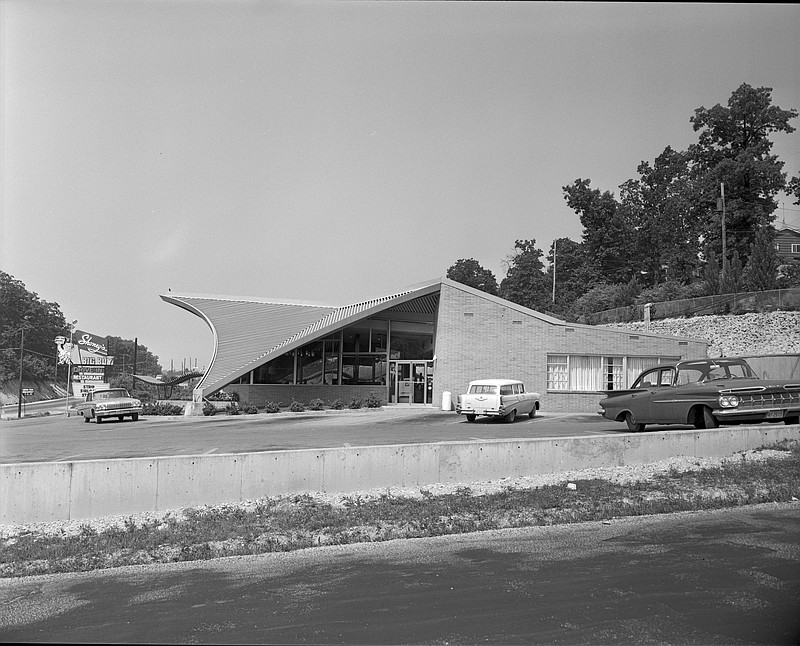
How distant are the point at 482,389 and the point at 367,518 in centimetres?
1502

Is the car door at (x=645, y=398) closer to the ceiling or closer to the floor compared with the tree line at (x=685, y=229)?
closer to the floor

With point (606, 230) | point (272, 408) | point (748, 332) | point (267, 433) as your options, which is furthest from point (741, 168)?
point (267, 433)

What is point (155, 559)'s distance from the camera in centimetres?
818

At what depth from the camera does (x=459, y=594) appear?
20.7 ft

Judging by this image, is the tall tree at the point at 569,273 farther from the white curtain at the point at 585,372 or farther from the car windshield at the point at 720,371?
the car windshield at the point at 720,371

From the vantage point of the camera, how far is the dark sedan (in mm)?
15164

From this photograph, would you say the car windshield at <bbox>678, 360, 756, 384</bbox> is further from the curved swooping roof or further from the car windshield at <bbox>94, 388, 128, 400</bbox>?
the car windshield at <bbox>94, 388, 128, 400</bbox>

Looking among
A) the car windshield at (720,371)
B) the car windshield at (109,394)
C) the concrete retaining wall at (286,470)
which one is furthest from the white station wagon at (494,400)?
the car windshield at (109,394)

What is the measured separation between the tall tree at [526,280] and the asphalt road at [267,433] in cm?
4715

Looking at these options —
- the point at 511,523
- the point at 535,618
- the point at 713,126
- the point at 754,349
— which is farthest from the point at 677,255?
the point at 535,618

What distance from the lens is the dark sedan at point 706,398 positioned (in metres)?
15.2

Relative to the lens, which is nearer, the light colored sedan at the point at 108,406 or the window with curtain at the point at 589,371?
the light colored sedan at the point at 108,406

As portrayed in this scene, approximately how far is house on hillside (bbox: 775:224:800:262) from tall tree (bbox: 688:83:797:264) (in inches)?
40.6

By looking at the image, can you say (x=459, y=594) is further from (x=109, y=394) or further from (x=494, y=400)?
(x=109, y=394)
